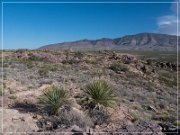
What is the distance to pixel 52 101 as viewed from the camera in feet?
30.1

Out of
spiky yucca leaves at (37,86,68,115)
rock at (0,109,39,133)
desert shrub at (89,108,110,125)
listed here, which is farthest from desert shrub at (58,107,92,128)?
rock at (0,109,39,133)

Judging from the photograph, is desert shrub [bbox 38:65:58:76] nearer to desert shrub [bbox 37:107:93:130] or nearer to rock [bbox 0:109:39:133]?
rock [bbox 0:109:39:133]

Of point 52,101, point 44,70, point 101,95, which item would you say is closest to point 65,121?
point 52,101

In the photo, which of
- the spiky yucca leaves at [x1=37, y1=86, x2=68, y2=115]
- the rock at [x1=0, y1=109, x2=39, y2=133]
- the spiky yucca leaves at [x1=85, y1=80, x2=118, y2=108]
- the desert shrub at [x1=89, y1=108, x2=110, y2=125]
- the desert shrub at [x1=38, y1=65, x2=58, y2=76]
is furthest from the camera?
the desert shrub at [x1=38, y1=65, x2=58, y2=76]

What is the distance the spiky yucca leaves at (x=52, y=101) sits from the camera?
9.05 m

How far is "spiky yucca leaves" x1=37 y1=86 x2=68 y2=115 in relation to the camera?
905 centimetres

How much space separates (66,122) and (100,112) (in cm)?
127

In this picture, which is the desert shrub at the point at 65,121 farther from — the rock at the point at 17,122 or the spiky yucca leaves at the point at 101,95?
the spiky yucca leaves at the point at 101,95

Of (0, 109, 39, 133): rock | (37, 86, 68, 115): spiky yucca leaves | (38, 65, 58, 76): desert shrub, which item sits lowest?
(0, 109, 39, 133): rock

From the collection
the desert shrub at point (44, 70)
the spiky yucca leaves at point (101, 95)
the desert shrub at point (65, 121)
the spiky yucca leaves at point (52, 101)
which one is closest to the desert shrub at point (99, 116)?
the desert shrub at point (65, 121)

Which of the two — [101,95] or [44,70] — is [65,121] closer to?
[101,95]

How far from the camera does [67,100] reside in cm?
966

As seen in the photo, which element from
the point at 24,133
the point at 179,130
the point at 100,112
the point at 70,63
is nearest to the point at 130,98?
the point at 100,112

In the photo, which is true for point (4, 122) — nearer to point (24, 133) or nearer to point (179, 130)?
point (24, 133)
